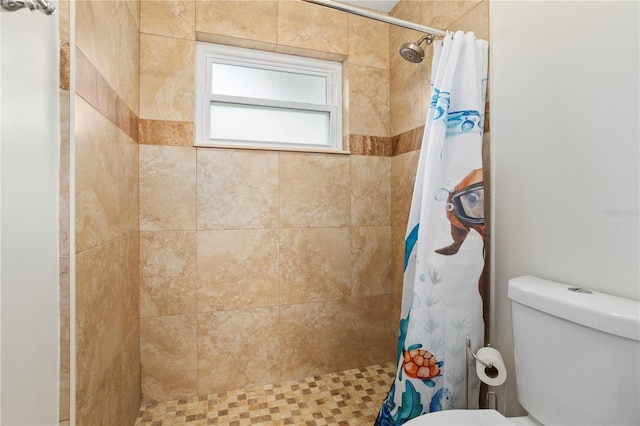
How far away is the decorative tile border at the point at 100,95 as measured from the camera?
0.89 m

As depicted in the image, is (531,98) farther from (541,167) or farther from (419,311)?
(419,311)

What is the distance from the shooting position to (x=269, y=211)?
5.64ft

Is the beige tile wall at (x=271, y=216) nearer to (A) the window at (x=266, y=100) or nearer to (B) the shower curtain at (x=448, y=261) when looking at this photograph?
(A) the window at (x=266, y=100)

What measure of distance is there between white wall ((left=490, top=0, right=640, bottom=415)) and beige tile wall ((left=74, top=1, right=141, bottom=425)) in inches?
55.1

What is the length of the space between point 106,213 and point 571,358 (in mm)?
1479

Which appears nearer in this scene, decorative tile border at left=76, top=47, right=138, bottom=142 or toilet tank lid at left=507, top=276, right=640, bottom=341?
toilet tank lid at left=507, top=276, right=640, bottom=341

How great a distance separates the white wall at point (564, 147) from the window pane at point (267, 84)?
39.3 inches

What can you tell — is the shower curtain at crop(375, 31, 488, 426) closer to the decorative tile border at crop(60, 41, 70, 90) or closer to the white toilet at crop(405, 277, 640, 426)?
the white toilet at crop(405, 277, 640, 426)

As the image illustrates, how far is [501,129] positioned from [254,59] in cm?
135

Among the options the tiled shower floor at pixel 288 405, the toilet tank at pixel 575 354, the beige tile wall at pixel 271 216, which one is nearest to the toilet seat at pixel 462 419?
the toilet tank at pixel 575 354

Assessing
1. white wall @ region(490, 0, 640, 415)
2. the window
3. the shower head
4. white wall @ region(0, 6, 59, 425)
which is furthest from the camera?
the window

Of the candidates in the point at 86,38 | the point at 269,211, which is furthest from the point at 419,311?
the point at 86,38

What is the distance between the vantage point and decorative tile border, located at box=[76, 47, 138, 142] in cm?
89

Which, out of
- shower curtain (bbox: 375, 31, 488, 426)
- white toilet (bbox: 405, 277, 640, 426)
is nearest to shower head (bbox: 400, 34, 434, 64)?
shower curtain (bbox: 375, 31, 488, 426)
